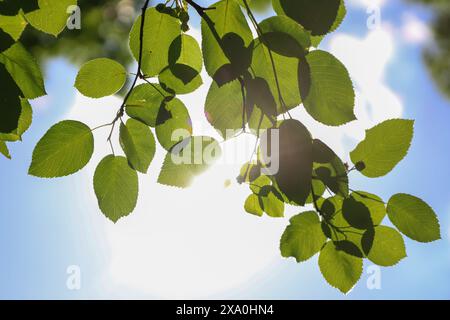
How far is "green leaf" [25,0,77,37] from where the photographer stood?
636 millimetres

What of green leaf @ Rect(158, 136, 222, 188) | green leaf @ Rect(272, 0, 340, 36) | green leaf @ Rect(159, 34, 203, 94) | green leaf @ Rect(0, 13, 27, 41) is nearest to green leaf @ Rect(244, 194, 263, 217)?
green leaf @ Rect(158, 136, 222, 188)

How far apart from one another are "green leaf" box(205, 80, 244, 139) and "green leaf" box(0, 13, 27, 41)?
1.03 ft

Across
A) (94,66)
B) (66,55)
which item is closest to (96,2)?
(66,55)

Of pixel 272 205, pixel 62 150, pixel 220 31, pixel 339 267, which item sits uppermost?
pixel 220 31

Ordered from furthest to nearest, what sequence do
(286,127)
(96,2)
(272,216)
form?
1. (96,2)
2. (272,216)
3. (286,127)

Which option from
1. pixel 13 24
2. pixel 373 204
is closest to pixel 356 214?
pixel 373 204

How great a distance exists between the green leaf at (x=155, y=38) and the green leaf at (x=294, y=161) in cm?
28

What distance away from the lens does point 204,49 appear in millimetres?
597

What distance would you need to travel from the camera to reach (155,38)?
713mm

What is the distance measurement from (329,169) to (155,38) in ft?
1.18

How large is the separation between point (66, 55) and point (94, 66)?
673cm

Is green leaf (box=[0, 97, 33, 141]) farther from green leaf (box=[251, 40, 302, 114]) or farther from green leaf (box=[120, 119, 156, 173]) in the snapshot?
green leaf (box=[251, 40, 302, 114])

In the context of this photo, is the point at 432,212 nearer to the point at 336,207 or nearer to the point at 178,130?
the point at 336,207

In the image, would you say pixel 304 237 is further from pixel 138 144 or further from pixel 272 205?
pixel 138 144
